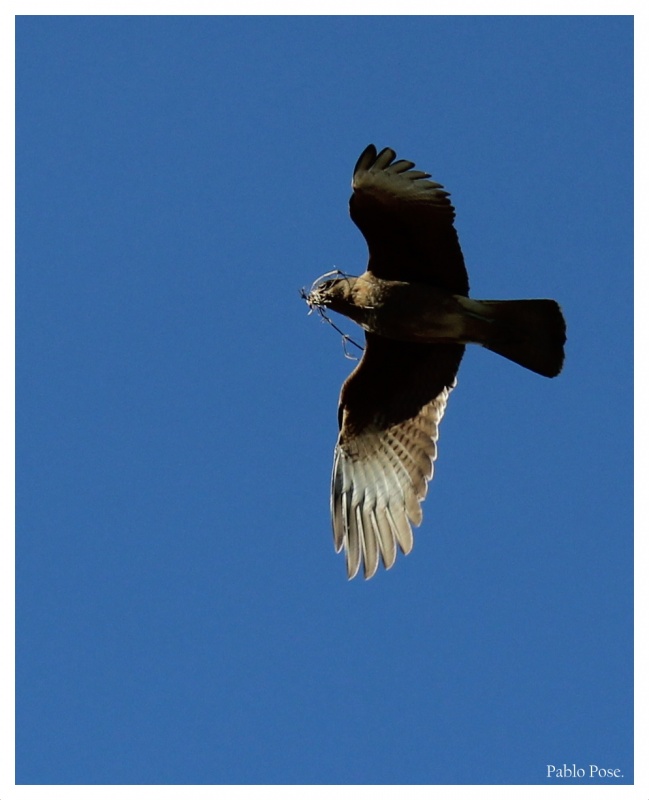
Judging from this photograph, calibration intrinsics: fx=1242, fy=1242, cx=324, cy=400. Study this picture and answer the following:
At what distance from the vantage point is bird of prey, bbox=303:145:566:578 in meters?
8.45

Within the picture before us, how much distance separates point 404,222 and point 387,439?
1660mm

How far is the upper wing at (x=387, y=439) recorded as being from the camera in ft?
29.4

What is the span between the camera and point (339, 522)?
9102 mm

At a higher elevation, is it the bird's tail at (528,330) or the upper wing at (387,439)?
the bird's tail at (528,330)

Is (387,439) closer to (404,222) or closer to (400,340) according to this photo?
(400,340)

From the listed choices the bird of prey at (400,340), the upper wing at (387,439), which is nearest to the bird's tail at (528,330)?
the bird of prey at (400,340)

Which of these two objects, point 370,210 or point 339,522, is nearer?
point 370,210

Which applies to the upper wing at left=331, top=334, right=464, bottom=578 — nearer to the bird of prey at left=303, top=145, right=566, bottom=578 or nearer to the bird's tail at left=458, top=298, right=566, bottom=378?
the bird of prey at left=303, top=145, right=566, bottom=578

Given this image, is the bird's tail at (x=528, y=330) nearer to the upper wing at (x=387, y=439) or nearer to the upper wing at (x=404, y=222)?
the upper wing at (x=404, y=222)

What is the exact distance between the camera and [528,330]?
8.51 m
